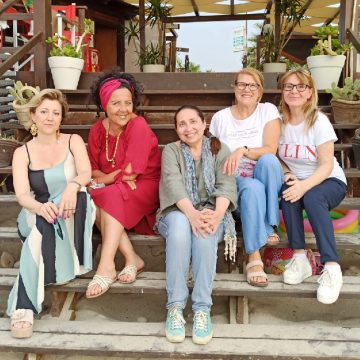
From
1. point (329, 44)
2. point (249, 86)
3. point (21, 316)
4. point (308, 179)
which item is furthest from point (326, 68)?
point (21, 316)

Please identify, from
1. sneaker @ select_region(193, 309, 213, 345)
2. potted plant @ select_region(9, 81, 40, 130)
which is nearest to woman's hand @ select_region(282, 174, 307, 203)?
sneaker @ select_region(193, 309, 213, 345)

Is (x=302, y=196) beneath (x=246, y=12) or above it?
beneath

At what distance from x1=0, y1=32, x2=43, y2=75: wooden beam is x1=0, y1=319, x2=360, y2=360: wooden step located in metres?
2.18

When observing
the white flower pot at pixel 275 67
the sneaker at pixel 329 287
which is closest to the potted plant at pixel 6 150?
the sneaker at pixel 329 287

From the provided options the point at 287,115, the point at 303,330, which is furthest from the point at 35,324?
the point at 287,115

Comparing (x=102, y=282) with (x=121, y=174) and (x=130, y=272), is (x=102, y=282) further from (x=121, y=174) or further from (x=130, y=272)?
(x=121, y=174)

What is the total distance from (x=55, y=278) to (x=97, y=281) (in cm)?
21

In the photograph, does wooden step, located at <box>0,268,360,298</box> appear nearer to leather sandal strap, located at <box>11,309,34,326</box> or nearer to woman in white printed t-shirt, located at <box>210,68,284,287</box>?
woman in white printed t-shirt, located at <box>210,68,284,287</box>

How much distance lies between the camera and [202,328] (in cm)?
206

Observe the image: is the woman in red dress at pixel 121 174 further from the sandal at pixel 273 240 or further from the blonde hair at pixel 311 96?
the blonde hair at pixel 311 96

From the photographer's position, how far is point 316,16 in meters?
10.5

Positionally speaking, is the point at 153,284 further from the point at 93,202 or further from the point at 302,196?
the point at 302,196

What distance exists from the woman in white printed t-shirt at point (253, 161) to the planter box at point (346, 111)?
1386mm

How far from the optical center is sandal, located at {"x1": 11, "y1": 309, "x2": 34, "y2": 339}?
2.10m
